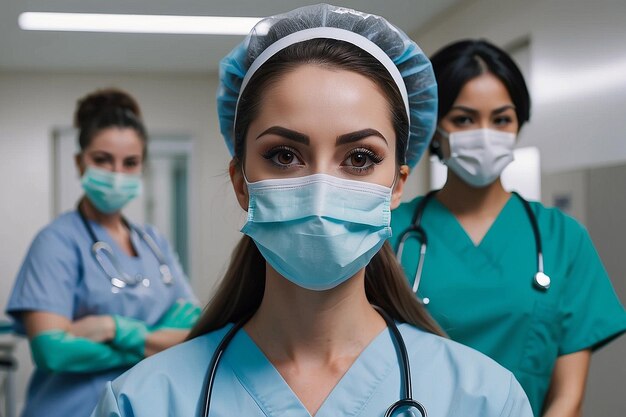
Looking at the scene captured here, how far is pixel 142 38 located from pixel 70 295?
3.09 feet

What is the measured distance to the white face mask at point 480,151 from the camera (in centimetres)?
133

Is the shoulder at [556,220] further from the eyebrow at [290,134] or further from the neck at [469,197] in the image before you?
the eyebrow at [290,134]

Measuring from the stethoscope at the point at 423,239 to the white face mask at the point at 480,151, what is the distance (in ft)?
0.31

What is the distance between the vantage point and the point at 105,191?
185 centimetres

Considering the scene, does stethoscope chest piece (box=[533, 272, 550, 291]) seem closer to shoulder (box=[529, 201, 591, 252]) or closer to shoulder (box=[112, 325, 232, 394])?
shoulder (box=[529, 201, 591, 252])

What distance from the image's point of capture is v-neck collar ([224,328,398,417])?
882 mm

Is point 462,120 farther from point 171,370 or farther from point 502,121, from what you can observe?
point 171,370

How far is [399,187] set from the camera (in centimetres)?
94

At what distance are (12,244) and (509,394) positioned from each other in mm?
3553

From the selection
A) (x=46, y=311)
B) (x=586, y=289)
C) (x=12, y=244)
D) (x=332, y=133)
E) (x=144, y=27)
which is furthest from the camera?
(x=12, y=244)

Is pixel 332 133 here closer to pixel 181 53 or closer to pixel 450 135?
pixel 181 53

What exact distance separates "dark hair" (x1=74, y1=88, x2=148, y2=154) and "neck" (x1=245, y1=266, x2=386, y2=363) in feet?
3.49

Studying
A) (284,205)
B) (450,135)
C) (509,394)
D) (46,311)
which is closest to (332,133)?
(284,205)

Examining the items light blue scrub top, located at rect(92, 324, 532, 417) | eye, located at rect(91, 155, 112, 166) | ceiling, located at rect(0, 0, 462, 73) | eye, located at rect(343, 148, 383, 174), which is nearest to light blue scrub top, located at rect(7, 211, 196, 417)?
eye, located at rect(91, 155, 112, 166)
